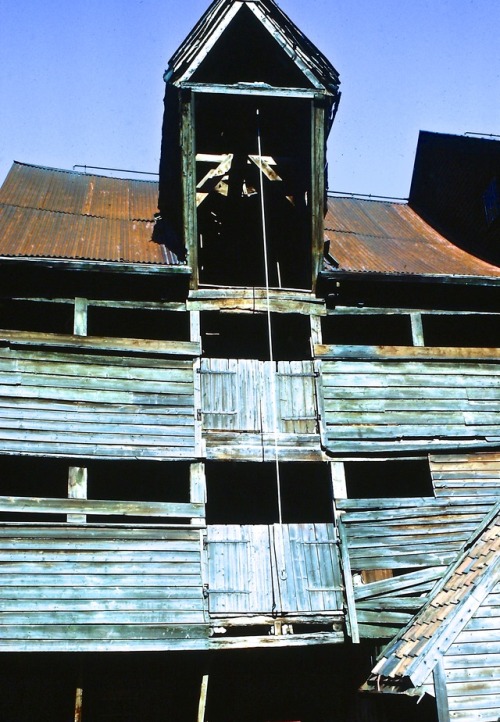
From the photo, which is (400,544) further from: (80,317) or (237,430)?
(80,317)

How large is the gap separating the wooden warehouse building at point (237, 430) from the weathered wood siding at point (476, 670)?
0.66 ft

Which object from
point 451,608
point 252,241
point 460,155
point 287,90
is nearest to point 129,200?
point 252,241

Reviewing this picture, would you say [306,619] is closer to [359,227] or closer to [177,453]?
[177,453]

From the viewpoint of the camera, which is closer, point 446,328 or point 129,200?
point 446,328

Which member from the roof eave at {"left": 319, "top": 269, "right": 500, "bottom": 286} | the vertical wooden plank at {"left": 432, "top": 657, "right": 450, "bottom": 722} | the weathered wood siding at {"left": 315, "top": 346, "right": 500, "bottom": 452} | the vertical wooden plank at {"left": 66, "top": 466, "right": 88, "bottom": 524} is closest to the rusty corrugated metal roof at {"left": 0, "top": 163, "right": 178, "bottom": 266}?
the roof eave at {"left": 319, "top": 269, "right": 500, "bottom": 286}

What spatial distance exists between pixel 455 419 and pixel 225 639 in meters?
5.63

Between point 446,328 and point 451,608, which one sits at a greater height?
point 446,328

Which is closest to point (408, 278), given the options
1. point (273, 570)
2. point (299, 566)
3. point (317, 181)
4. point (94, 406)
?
point (317, 181)

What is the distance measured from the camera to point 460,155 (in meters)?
18.2

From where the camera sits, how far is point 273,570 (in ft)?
36.8

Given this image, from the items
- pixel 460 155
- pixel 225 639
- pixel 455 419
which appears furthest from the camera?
pixel 460 155

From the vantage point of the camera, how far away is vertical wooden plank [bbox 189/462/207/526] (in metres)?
11.6

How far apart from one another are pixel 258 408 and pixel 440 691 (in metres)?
5.71

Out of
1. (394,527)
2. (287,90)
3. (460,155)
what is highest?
(460,155)
